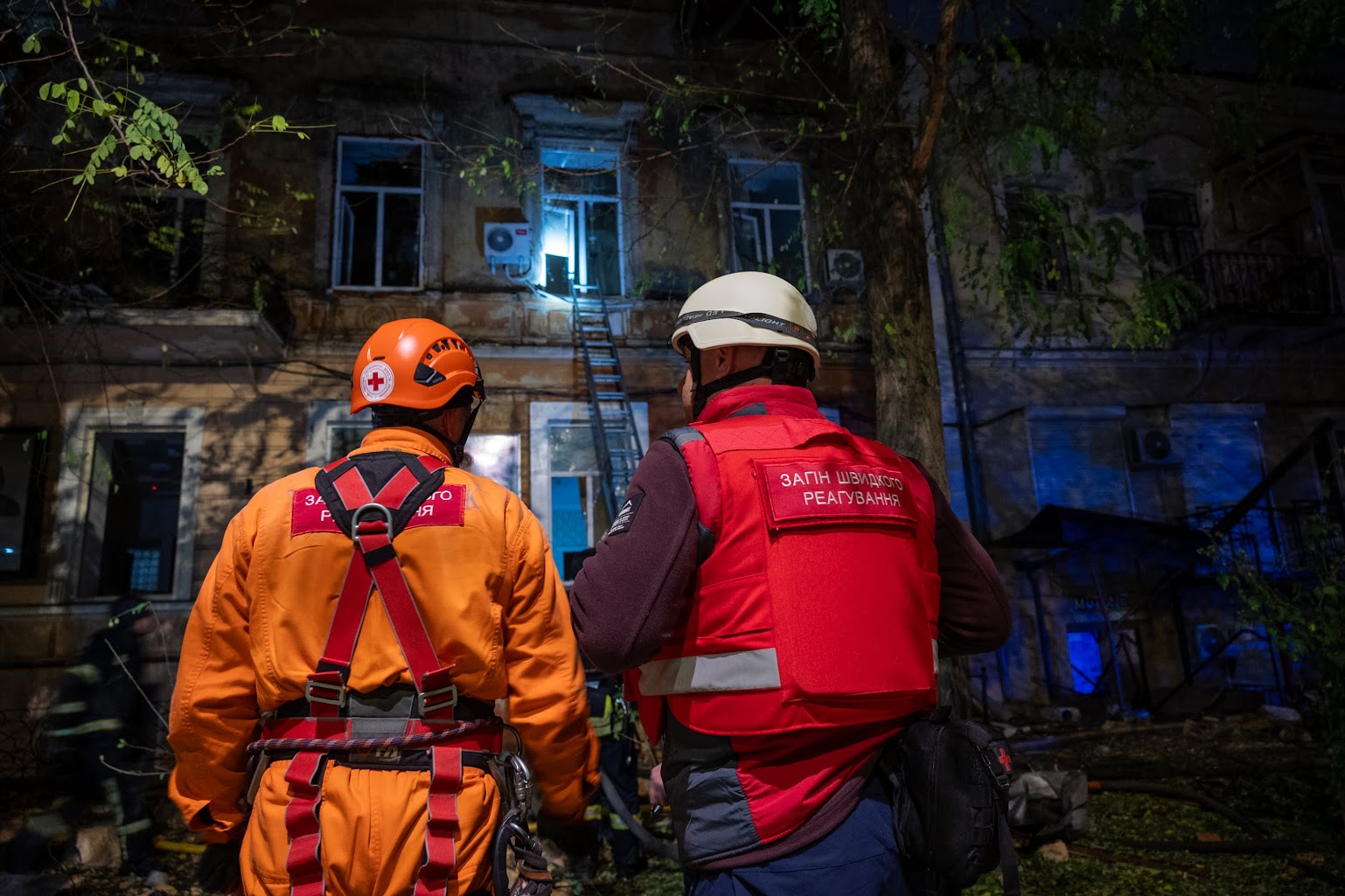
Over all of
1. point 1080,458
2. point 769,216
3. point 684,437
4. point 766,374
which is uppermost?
point 769,216

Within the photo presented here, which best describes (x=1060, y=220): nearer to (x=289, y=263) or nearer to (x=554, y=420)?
(x=554, y=420)

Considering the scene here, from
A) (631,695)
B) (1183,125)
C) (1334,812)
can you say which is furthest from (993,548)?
(631,695)

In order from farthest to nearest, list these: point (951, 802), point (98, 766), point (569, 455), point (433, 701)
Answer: point (569, 455), point (98, 766), point (433, 701), point (951, 802)

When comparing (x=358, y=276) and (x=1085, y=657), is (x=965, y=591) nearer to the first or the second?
(x=358, y=276)

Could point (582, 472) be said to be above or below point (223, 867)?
above

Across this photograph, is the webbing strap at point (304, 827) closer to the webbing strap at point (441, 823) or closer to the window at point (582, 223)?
the webbing strap at point (441, 823)

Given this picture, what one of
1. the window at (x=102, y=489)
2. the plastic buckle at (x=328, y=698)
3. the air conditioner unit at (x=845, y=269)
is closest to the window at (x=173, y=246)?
the window at (x=102, y=489)

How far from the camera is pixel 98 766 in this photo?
5.19 m

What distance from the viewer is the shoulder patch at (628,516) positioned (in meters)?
1.65

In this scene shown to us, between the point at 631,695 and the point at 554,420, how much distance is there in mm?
7963

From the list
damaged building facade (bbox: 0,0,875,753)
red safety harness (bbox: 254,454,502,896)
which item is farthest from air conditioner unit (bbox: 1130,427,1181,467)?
red safety harness (bbox: 254,454,502,896)

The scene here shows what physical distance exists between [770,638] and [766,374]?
71cm

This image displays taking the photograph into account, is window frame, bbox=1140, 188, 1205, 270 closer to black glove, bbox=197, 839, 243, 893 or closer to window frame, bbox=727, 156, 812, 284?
window frame, bbox=727, 156, 812, 284

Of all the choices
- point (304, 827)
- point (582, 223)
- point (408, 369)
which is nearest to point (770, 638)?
point (304, 827)
